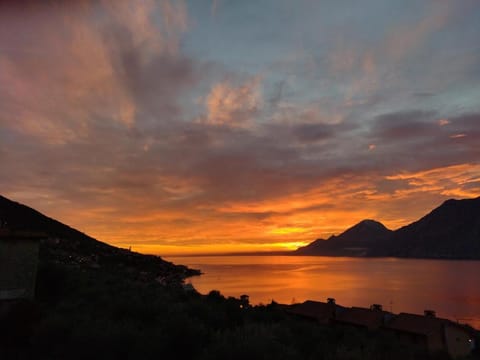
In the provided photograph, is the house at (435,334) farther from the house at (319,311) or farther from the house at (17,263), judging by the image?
the house at (17,263)

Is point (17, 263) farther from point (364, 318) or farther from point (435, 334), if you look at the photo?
point (435, 334)

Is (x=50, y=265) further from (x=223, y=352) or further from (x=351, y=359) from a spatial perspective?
(x=351, y=359)

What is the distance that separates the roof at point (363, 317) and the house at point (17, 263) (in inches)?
1267

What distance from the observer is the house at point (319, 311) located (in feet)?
139

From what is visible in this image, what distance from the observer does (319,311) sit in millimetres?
44094

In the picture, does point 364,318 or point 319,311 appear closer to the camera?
point 364,318

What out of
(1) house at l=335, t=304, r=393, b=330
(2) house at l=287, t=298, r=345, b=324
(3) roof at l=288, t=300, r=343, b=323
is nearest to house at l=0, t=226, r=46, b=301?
(1) house at l=335, t=304, r=393, b=330

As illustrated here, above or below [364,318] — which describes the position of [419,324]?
below

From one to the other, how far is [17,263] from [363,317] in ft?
114

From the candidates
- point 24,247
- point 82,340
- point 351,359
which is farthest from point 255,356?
point 24,247

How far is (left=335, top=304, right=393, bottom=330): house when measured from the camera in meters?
38.2

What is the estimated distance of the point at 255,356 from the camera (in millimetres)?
8391

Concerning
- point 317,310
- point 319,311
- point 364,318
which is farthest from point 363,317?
point 317,310

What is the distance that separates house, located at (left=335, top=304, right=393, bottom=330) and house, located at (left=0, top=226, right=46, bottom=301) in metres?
31.8
